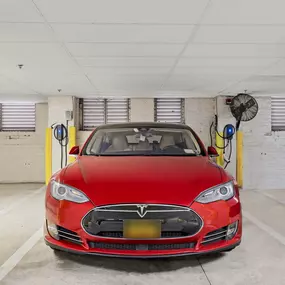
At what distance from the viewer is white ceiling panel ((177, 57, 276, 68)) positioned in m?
4.01

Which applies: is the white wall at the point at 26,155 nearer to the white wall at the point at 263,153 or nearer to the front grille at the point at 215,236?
the white wall at the point at 263,153

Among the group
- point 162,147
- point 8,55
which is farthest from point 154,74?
point 8,55

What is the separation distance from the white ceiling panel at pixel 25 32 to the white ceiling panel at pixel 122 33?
0.34ft

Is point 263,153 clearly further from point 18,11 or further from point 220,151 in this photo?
point 18,11

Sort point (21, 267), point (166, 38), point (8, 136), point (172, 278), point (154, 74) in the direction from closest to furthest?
point (172, 278) → point (21, 267) → point (166, 38) → point (154, 74) → point (8, 136)

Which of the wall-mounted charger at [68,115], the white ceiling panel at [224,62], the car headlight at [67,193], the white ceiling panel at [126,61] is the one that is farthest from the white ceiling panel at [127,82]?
the car headlight at [67,193]

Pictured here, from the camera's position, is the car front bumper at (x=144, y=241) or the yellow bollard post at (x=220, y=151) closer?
the car front bumper at (x=144, y=241)

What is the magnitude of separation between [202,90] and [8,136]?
4.84 m

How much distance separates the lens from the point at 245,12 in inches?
99.0

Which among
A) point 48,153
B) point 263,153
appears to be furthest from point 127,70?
point 263,153

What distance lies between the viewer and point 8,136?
8281mm

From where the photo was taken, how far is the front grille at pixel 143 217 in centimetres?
243

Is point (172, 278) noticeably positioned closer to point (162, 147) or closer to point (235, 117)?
point (162, 147)

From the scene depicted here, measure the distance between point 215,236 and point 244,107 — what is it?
506cm
